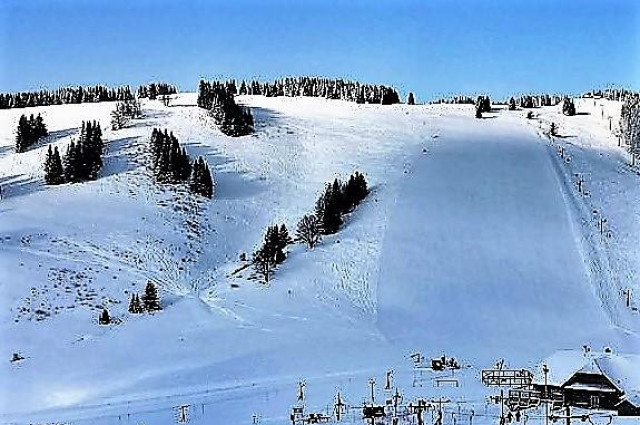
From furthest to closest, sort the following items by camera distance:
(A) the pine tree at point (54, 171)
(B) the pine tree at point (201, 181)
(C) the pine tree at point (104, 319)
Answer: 1. (B) the pine tree at point (201, 181)
2. (A) the pine tree at point (54, 171)
3. (C) the pine tree at point (104, 319)

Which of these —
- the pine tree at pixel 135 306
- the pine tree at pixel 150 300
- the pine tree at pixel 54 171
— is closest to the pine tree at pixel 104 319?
the pine tree at pixel 135 306

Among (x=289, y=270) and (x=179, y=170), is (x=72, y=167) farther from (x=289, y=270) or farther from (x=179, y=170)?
(x=289, y=270)

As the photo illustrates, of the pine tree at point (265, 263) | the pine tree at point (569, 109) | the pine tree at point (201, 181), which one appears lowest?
the pine tree at point (265, 263)

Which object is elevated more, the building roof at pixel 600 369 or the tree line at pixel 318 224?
the tree line at pixel 318 224

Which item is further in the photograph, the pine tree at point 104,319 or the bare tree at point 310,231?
the bare tree at point 310,231

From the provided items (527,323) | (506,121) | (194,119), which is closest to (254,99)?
(194,119)

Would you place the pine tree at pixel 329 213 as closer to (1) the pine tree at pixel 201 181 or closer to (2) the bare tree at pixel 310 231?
(2) the bare tree at pixel 310 231

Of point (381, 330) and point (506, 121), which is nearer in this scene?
point (381, 330)

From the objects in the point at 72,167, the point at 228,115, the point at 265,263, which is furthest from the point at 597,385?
the point at 228,115

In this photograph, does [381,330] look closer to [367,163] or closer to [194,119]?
[367,163]
